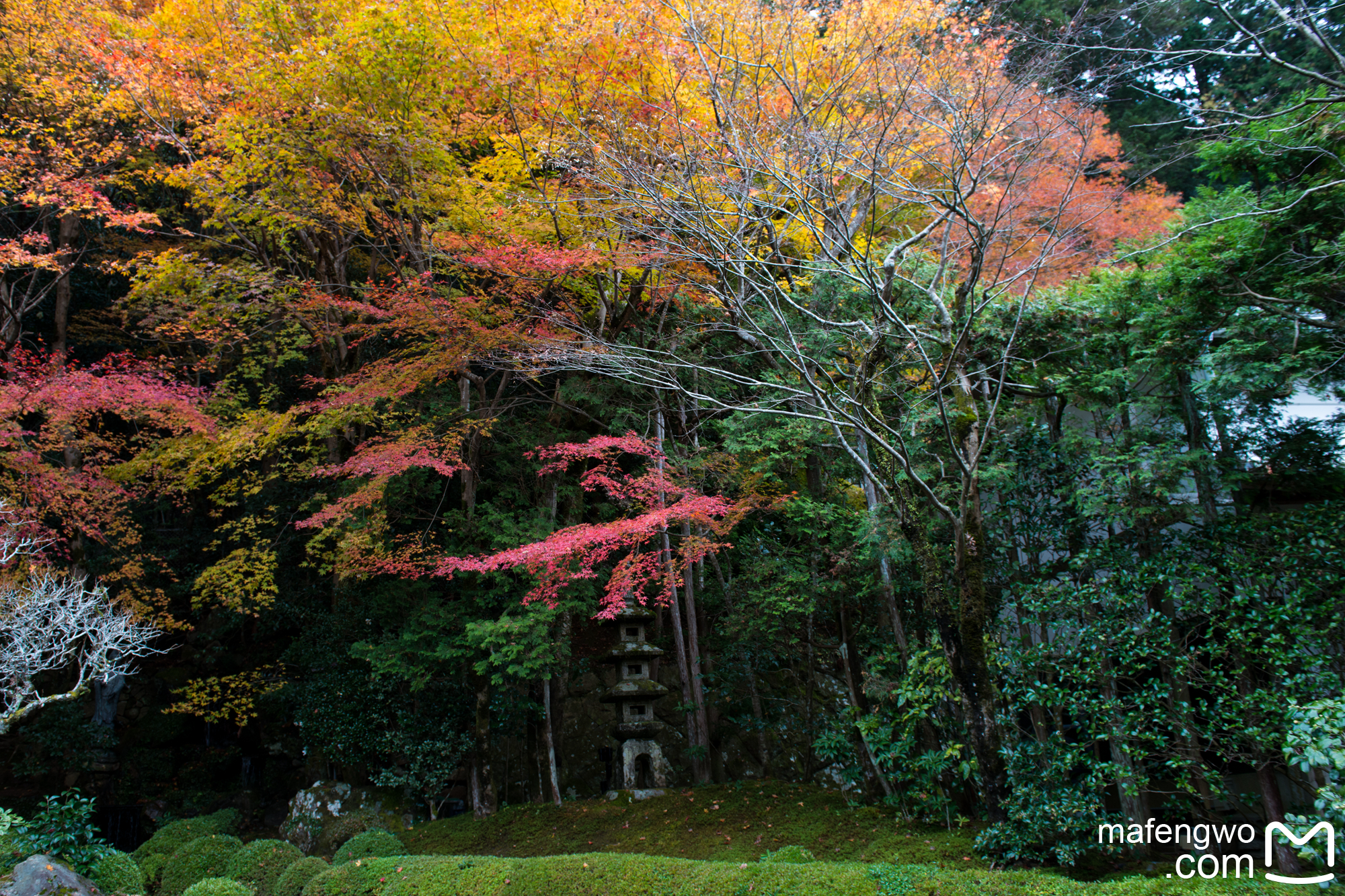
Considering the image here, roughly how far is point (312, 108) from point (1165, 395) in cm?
794

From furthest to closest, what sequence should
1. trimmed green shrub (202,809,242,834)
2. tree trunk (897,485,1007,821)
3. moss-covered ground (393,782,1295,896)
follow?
trimmed green shrub (202,809,242,834), tree trunk (897,485,1007,821), moss-covered ground (393,782,1295,896)

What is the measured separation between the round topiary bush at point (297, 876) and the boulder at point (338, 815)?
1.93 m

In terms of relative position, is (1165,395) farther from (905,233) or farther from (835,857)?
→ (835,857)

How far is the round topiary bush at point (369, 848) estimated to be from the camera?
268 inches

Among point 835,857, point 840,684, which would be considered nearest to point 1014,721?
point 835,857

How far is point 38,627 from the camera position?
6289 mm

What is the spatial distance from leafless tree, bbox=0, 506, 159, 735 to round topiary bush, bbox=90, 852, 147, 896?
143cm

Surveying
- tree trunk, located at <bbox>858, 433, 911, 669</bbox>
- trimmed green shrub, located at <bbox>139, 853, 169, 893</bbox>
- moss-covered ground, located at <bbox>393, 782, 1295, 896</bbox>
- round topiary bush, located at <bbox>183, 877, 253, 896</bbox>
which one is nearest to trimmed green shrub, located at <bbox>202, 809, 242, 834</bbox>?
trimmed green shrub, located at <bbox>139, 853, 169, 893</bbox>

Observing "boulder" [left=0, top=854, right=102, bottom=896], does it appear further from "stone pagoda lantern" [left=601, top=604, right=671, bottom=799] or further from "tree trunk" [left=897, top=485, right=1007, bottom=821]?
"tree trunk" [left=897, top=485, right=1007, bottom=821]

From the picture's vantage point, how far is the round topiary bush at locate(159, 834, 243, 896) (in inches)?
254

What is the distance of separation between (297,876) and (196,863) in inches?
52.4

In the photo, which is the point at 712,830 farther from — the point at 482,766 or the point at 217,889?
the point at 217,889

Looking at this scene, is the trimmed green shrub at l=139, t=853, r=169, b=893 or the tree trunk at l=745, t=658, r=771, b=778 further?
the tree trunk at l=745, t=658, r=771, b=778

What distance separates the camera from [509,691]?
8.76m
